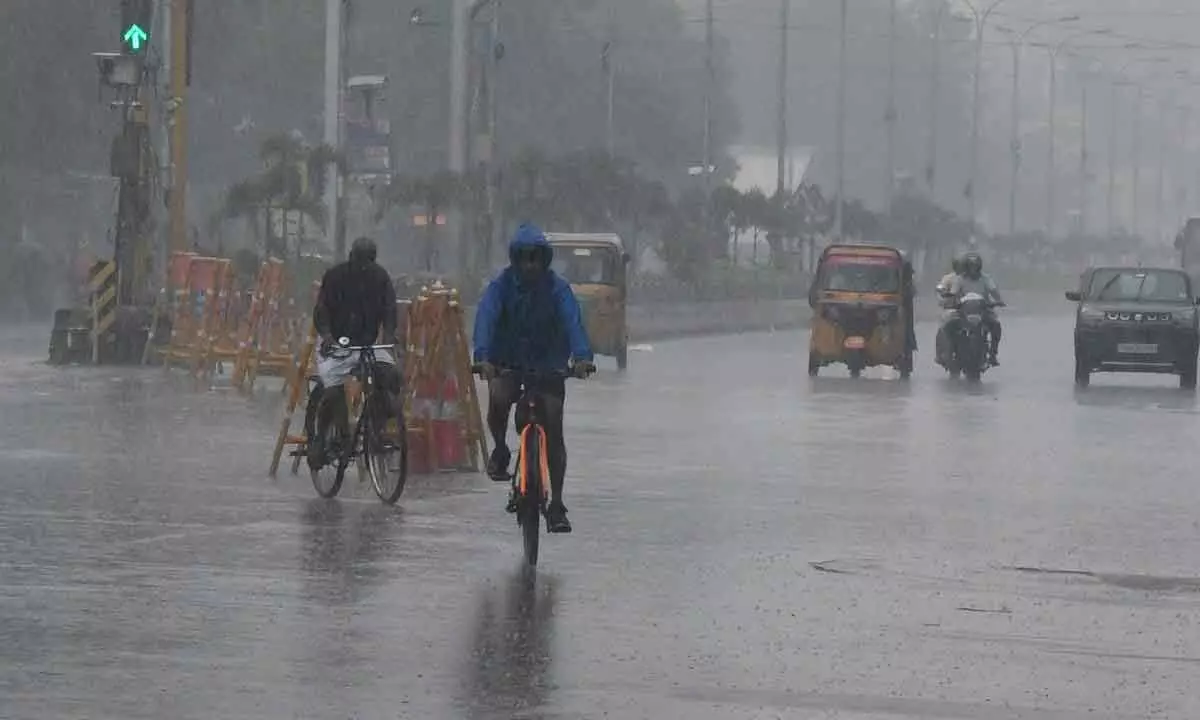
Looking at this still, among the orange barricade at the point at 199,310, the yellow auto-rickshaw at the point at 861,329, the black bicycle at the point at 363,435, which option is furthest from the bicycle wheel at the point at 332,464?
the yellow auto-rickshaw at the point at 861,329

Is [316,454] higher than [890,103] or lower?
lower

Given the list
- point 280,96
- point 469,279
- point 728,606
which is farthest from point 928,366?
point 280,96

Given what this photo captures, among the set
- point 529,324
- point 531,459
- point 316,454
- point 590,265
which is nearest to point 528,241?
point 529,324

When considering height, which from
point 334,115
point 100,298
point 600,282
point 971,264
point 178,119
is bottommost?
point 100,298

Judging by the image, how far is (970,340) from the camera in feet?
136

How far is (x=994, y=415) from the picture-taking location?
31938 mm

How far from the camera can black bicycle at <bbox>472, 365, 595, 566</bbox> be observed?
1548cm

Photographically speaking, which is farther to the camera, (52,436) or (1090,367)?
(1090,367)

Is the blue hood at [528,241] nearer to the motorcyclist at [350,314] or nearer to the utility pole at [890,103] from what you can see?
the motorcyclist at [350,314]

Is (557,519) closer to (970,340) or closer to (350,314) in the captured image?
(350,314)

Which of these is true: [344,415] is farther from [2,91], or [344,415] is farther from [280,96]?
[280,96]

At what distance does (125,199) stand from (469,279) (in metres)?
19.5

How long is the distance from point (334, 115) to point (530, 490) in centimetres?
4145

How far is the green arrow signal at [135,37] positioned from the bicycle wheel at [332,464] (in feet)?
58.1
